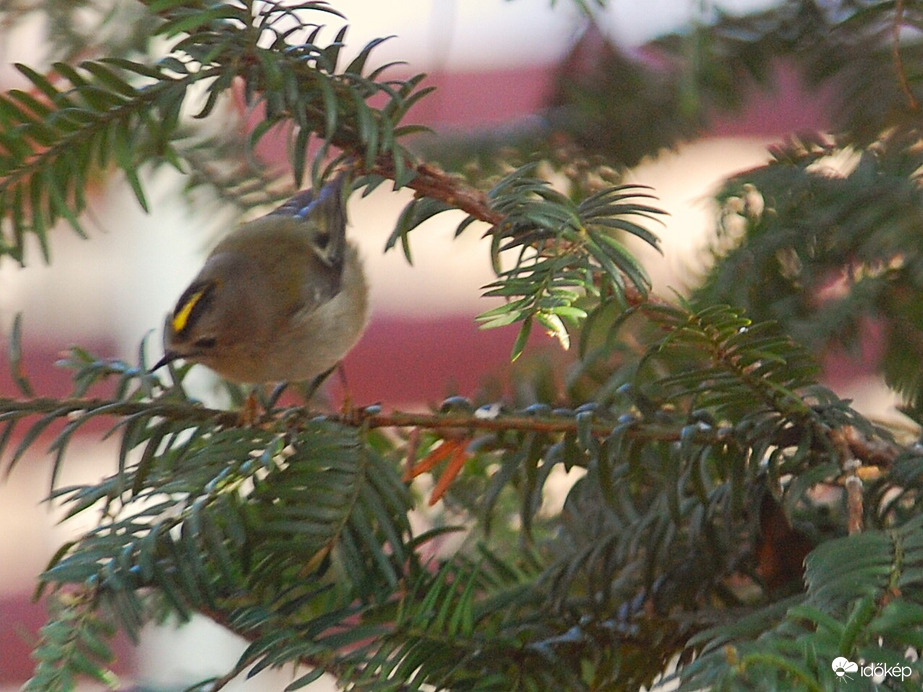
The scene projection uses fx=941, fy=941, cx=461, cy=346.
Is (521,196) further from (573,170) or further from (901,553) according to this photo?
(573,170)

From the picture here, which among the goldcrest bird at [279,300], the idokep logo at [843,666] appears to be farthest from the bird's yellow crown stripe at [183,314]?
the idokep logo at [843,666]

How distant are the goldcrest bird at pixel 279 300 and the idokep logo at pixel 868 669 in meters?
0.64

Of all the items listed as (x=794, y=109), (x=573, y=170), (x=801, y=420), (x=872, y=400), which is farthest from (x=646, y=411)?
(x=794, y=109)

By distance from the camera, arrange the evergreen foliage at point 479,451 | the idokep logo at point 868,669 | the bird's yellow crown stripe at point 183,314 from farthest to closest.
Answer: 1. the bird's yellow crown stripe at point 183,314
2. the evergreen foliage at point 479,451
3. the idokep logo at point 868,669

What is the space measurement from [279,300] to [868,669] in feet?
2.48

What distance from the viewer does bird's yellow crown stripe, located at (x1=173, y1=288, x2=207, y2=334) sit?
83 centimetres

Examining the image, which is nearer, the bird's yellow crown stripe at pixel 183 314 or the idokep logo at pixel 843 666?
the idokep logo at pixel 843 666

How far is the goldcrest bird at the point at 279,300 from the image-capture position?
0.86 metres

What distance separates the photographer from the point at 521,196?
0.44 meters

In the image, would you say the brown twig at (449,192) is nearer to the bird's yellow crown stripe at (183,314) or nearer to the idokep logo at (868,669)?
the idokep logo at (868,669)

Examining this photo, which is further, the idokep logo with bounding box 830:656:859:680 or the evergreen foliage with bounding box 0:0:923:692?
the evergreen foliage with bounding box 0:0:923:692

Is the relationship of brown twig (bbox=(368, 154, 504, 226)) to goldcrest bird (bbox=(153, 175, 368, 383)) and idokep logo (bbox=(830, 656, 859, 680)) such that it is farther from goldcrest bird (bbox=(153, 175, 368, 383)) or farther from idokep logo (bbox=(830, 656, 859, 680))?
goldcrest bird (bbox=(153, 175, 368, 383))

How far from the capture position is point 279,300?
37.6 inches

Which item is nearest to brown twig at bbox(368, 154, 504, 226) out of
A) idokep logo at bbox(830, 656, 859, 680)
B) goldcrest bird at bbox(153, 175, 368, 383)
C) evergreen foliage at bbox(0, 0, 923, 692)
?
evergreen foliage at bbox(0, 0, 923, 692)
